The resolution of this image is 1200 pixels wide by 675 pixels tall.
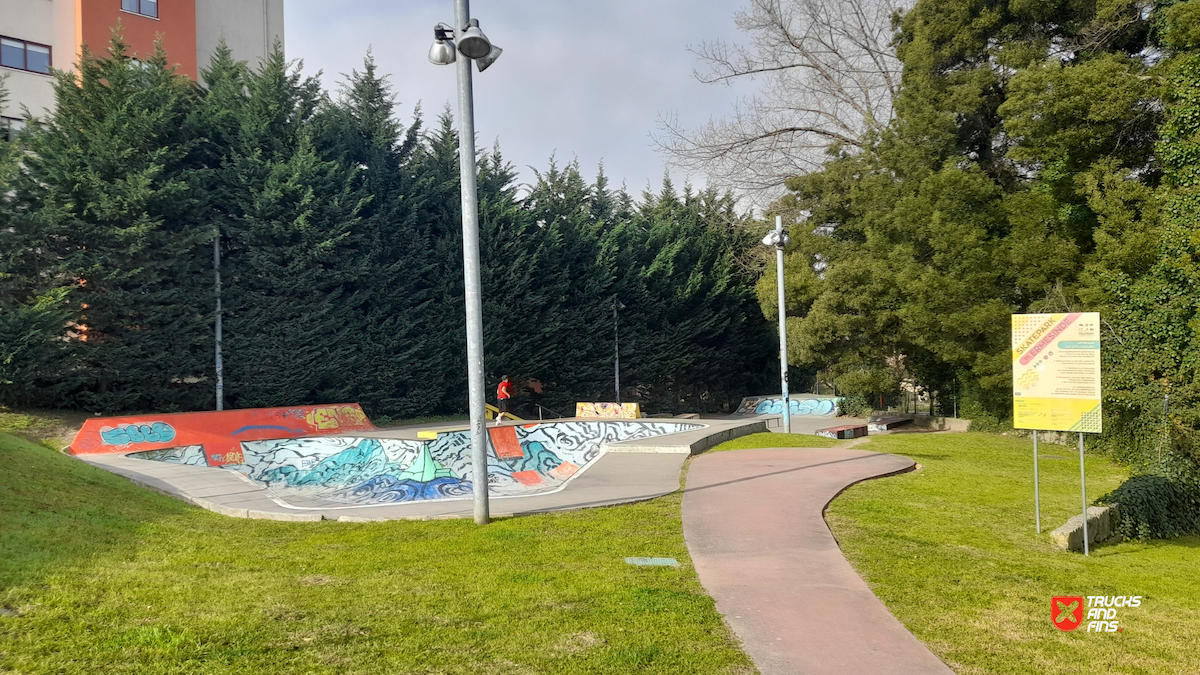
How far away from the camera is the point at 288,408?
20.9 metres

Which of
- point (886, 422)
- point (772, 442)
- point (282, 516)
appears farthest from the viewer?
point (886, 422)

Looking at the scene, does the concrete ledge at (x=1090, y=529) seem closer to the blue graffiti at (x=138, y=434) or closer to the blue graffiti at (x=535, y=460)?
the blue graffiti at (x=535, y=460)

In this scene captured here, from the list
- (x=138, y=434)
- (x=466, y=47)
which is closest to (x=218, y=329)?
(x=138, y=434)

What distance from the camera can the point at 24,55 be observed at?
1054 inches

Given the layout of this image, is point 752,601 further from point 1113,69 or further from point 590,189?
point 590,189

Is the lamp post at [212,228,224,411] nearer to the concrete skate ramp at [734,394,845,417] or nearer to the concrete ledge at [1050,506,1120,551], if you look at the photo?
the concrete ledge at [1050,506,1120,551]

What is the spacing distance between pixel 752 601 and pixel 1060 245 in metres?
20.6

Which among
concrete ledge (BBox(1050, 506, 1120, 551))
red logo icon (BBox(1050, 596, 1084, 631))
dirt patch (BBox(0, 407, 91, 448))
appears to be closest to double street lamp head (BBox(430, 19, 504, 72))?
red logo icon (BBox(1050, 596, 1084, 631))

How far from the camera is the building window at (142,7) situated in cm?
2812

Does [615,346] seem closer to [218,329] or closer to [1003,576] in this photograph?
[218,329]

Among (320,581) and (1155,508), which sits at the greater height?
(320,581)

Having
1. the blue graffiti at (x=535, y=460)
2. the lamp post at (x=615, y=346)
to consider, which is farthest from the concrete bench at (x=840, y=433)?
the lamp post at (x=615, y=346)

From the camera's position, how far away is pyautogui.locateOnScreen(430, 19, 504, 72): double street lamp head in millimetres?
7953

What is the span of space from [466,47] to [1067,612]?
774cm
